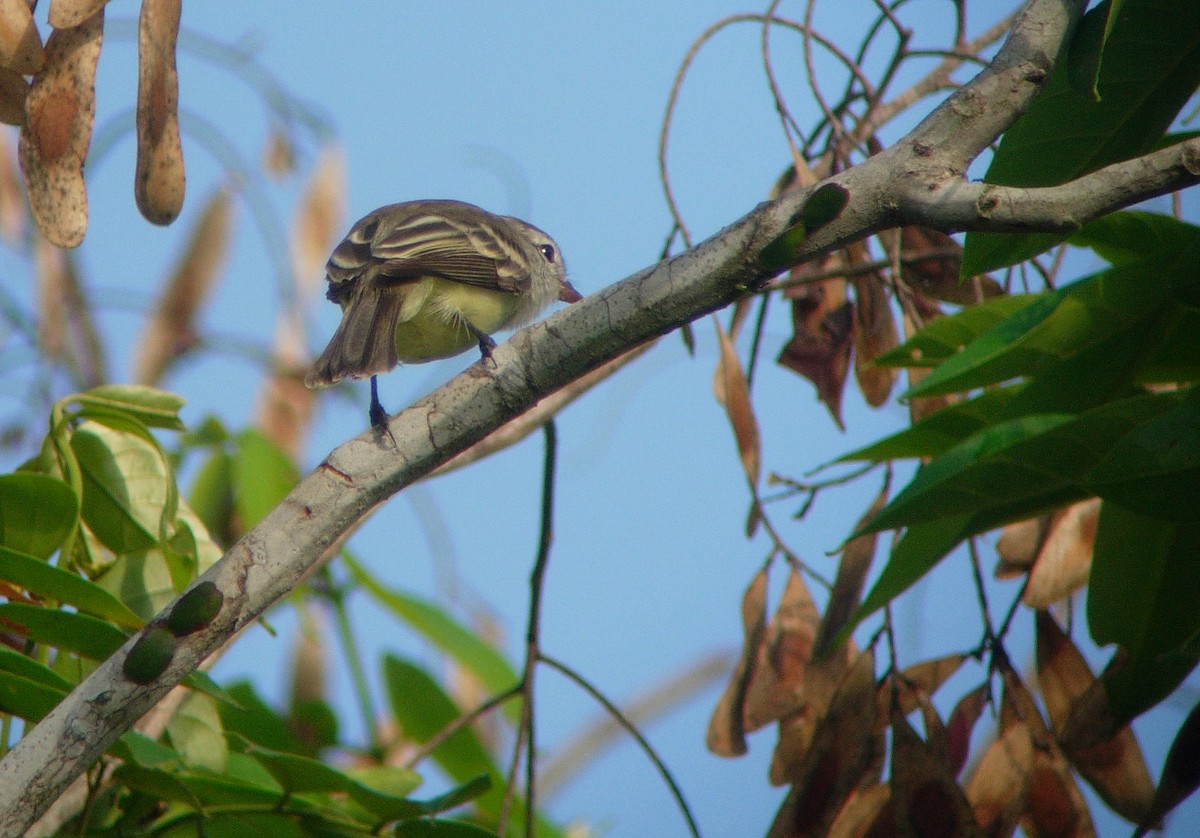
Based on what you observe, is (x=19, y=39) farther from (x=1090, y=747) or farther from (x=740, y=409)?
(x=1090, y=747)

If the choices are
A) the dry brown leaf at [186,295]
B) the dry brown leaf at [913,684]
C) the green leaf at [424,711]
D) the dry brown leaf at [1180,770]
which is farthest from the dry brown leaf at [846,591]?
the dry brown leaf at [186,295]

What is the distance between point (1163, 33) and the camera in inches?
73.6

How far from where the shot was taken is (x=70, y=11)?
1793 mm

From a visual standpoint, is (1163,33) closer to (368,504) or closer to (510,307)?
(368,504)

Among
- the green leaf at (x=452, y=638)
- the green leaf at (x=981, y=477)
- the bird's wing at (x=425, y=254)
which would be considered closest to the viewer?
the green leaf at (x=981, y=477)

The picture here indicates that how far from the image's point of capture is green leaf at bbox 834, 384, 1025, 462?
2.03 meters

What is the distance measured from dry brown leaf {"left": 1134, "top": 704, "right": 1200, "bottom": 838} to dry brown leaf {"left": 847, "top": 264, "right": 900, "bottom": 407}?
3.76 ft

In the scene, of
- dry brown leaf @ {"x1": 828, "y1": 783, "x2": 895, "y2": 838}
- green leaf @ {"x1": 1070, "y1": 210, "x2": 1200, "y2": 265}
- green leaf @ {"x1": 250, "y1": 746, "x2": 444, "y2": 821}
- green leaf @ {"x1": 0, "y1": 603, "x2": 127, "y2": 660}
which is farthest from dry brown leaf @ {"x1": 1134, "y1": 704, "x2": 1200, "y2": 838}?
green leaf @ {"x1": 0, "y1": 603, "x2": 127, "y2": 660}

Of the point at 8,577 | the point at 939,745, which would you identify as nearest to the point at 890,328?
the point at 939,745

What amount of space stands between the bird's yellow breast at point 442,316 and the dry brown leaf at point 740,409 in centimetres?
88

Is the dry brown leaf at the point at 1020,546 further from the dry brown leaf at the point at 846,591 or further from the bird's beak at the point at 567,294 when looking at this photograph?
the bird's beak at the point at 567,294

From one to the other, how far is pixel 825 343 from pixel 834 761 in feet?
3.67

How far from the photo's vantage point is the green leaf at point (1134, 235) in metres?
1.99

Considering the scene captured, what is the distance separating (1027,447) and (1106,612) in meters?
0.64
